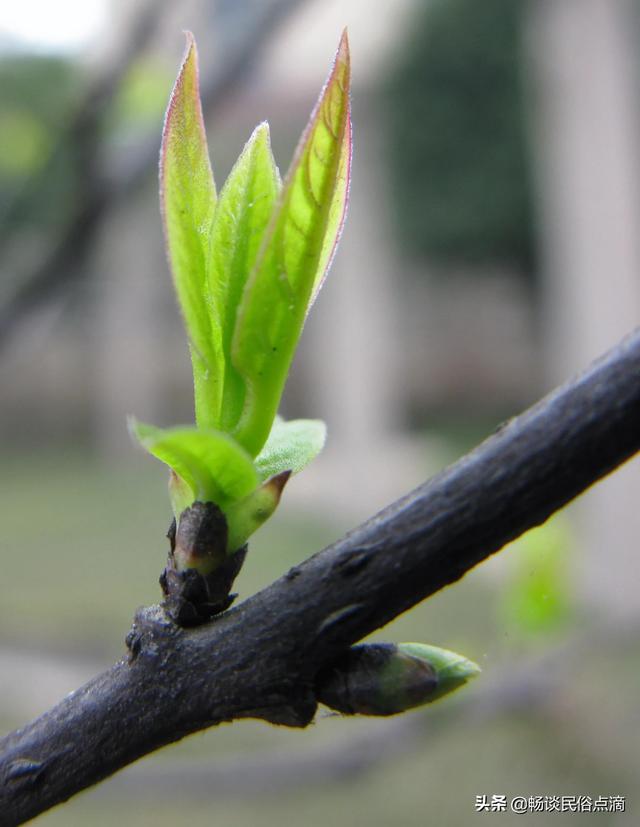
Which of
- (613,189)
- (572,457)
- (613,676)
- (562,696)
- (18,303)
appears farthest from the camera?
(613,189)

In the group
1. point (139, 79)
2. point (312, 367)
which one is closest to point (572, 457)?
point (139, 79)

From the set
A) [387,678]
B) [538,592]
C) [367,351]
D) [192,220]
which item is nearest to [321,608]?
[387,678]

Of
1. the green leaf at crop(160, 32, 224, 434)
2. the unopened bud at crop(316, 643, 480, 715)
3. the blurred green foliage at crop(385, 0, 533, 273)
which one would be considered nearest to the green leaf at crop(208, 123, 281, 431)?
the green leaf at crop(160, 32, 224, 434)

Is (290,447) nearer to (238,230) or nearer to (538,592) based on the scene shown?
(238,230)

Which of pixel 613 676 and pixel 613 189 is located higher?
pixel 613 189

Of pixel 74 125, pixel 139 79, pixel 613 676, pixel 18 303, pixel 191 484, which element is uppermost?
pixel 139 79

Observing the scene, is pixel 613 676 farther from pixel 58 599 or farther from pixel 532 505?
pixel 532 505

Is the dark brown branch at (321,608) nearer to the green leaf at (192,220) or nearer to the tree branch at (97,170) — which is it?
the green leaf at (192,220)
